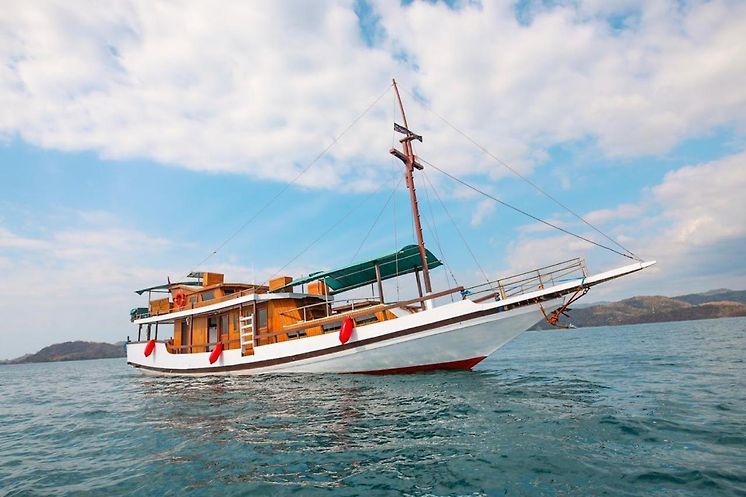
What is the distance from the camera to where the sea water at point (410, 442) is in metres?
5.38

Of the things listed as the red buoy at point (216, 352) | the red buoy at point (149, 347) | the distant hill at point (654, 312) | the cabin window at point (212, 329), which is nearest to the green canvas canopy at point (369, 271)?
the red buoy at point (216, 352)

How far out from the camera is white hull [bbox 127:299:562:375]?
14345 millimetres

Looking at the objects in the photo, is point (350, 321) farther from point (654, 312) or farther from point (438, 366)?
point (654, 312)

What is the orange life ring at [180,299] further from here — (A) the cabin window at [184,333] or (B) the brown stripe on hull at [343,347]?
(B) the brown stripe on hull at [343,347]

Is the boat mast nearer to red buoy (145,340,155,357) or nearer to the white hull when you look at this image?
the white hull

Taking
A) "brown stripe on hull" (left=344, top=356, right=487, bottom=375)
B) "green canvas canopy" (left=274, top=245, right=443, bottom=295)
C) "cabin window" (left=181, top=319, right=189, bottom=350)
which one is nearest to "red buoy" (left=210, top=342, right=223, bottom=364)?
"green canvas canopy" (left=274, top=245, right=443, bottom=295)

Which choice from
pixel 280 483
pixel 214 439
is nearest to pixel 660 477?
pixel 280 483

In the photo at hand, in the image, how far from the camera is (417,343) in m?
14.9

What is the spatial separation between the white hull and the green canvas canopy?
10.5 feet

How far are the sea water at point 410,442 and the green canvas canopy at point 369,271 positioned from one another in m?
6.10

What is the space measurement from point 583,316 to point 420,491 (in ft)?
668

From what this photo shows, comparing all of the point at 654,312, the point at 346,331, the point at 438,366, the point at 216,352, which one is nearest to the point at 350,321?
the point at 346,331

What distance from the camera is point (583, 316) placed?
182 m

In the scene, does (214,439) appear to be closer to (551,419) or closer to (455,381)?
(551,419)
